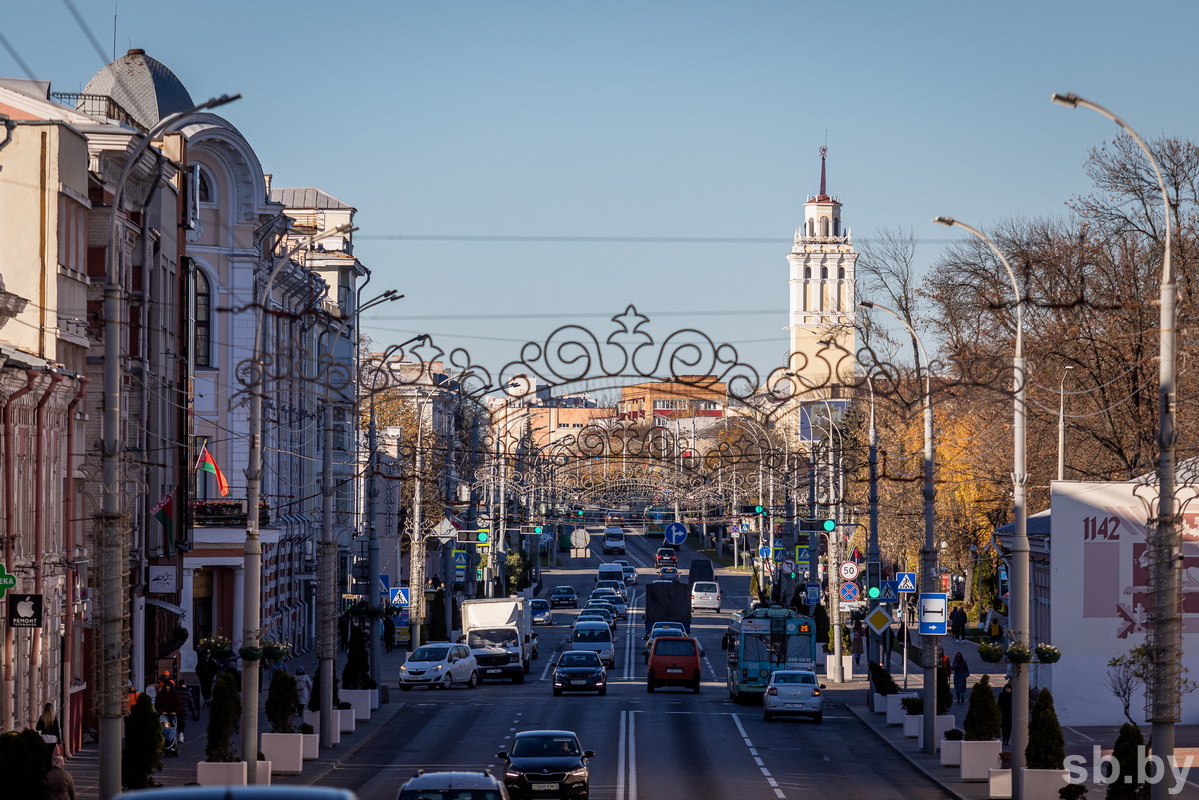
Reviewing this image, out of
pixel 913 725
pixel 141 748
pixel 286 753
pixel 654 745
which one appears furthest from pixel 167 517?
pixel 913 725

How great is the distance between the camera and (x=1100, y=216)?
53312 millimetres

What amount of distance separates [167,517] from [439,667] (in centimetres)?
1521

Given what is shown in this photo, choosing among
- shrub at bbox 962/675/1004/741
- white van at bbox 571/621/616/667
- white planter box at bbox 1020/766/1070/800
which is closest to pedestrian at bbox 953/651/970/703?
white van at bbox 571/621/616/667

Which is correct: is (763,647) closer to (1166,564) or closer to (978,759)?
(978,759)

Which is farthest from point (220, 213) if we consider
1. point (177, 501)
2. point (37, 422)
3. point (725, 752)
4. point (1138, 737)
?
point (1138, 737)

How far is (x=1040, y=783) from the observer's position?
2606 centimetres

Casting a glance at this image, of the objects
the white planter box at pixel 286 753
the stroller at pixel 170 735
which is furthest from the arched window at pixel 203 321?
the white planter box at pixel 286 753

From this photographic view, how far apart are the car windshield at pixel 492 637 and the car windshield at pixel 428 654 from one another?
7.84 ft

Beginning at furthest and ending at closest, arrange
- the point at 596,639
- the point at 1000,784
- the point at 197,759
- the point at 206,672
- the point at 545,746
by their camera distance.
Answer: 1. the point at 596,639
2. the point at 206,672
3. the point at 197,759
4. the point at 1000,784
5. the point at 545,746

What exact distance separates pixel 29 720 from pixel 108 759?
40.8 feet

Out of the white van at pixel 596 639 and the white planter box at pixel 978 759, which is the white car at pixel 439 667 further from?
the white planter box at pixel 978 759

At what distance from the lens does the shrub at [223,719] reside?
28734 mm

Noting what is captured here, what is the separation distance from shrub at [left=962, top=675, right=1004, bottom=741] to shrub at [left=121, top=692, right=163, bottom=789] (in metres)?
14.0

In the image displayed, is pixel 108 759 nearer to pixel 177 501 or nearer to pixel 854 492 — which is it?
pixel 177 501
